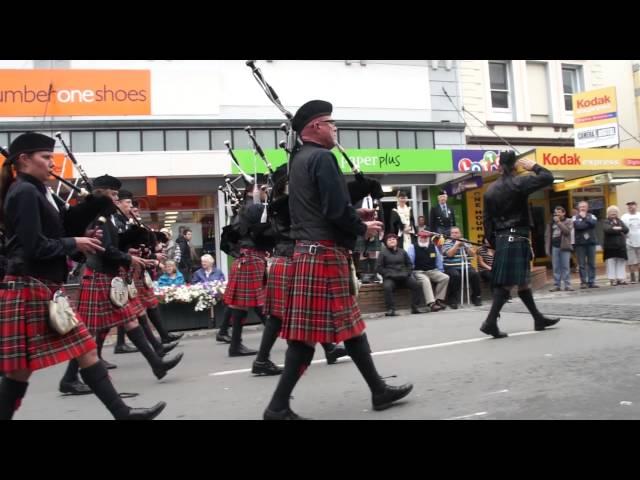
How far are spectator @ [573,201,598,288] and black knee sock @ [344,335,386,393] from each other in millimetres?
9721

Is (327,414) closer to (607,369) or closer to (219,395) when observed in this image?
(219,395)

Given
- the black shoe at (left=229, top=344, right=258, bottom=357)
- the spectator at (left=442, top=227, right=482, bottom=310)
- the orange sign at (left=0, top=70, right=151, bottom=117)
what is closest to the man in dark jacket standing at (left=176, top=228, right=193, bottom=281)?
the orange sign at (left=0, top=70, right=151, bottom=117)

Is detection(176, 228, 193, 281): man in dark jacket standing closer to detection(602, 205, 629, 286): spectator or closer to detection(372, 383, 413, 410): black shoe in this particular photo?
detection(372, 383, 413, 410): black shoe

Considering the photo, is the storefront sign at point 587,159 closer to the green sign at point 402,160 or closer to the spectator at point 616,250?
the green sign at point 402,160

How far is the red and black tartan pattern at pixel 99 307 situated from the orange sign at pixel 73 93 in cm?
1013

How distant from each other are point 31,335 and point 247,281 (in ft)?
10.7

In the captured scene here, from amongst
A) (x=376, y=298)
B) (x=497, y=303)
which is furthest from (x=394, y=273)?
(x=497, y=303)

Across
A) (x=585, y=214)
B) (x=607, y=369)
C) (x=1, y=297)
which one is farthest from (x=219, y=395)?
(x=585, y=214)

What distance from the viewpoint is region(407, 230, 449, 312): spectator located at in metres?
9.87

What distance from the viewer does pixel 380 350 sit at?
5988 mm

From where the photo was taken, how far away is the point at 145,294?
673 cm

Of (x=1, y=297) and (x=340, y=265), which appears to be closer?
(x=1, y=297)

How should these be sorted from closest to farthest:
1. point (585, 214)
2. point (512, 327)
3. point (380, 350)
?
point (380, 350) < point (512, 327) < point (585, 214)
